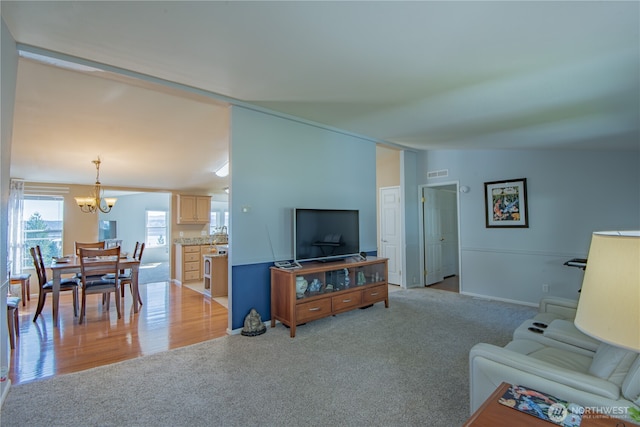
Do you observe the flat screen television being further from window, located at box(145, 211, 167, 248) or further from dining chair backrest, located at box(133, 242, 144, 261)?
window, located at box(145, 211, 167, 248)

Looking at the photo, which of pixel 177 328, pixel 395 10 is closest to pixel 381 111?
pixel 395 10

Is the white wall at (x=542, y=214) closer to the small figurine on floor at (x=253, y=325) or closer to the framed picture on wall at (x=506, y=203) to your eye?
the framed picture on wall at (x=506, y=203)

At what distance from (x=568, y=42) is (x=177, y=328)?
4525 millimetres

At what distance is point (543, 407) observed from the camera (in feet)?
4.00

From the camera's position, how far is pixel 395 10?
1.75 meters

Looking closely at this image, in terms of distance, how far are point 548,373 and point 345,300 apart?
2541 millimetres

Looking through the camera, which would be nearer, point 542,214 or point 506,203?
point 542,214

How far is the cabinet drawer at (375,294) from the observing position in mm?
4156

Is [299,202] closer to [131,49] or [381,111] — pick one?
[381,111]

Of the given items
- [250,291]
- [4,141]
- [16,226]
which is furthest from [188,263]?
[4,141]

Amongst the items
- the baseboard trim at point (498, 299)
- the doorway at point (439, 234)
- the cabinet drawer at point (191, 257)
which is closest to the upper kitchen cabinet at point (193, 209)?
the cabinet drawer at point (191, 257)

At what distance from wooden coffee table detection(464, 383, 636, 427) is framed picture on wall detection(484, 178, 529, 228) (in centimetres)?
420

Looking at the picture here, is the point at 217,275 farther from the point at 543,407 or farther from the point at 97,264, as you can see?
the point at 543,407

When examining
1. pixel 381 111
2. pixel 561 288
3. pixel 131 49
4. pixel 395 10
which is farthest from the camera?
pixel 561 288
